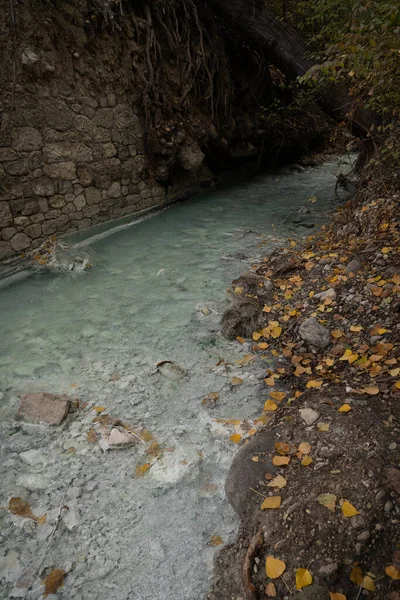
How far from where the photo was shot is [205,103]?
22.2 feet

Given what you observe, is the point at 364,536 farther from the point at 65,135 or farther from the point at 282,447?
the point at 65,135

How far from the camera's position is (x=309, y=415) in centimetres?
202

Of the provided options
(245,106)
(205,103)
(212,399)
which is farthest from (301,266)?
(245,106)

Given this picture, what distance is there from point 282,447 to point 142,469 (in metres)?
0.72

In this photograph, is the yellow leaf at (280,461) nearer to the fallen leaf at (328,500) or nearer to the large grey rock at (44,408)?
the fallen leaf at (328,500)

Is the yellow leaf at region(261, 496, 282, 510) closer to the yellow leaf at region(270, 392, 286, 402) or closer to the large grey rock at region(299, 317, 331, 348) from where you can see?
the yellow leaf at region(270, 392, 286, 402)

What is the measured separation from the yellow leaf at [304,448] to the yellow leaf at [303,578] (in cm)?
53

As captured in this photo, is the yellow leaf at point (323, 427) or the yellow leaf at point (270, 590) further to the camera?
the yellow leaf at point (323, 427)

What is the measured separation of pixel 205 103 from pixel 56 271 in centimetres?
427

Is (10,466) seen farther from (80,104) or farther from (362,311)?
(80,104)

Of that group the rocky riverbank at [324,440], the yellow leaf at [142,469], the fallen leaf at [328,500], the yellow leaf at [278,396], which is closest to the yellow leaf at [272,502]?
the rocky riverbank at [324,440]

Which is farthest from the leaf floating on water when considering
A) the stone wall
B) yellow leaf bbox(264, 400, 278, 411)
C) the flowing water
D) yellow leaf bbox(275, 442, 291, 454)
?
the stone wall

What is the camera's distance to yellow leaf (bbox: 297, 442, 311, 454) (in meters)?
1.82

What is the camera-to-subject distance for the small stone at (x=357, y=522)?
Answer: 4.70 feet
